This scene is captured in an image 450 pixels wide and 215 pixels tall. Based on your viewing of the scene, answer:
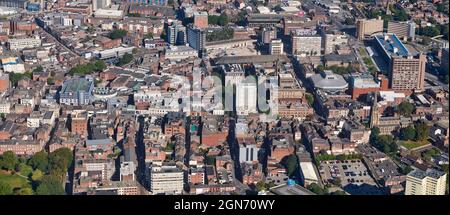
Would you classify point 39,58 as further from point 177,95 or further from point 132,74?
point 177,95

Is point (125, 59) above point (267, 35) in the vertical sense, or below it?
below

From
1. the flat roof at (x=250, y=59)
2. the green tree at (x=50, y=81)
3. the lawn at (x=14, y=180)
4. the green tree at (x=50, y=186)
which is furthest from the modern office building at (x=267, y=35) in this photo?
the green tree at (x=50, y=186)

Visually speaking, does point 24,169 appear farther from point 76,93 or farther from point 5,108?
point 76,93

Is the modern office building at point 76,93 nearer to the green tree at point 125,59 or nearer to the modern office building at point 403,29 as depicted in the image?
the green tree at point 125,59

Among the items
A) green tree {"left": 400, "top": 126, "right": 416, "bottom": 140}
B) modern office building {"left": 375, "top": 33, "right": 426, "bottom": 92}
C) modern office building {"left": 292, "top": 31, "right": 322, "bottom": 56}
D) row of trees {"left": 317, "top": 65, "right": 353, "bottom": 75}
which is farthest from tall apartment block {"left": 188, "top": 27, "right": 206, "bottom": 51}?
green tree {"left": 400, "top": 126, "right": 416, "bottom": 140}

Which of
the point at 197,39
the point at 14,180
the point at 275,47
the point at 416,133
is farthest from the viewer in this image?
the point at 197,39

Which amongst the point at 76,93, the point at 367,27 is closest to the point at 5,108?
the point at 76,93

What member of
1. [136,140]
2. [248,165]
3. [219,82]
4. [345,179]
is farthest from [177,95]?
[345,179]
